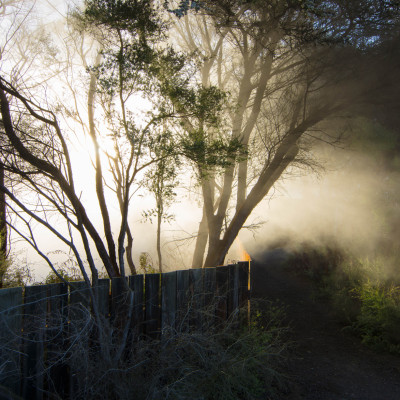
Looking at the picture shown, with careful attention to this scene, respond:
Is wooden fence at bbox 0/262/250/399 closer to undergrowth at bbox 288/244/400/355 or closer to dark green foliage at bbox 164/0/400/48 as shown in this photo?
undergrowth at bbox 288/244/400/355

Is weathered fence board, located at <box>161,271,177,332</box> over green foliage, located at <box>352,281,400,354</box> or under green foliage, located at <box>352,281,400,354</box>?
over

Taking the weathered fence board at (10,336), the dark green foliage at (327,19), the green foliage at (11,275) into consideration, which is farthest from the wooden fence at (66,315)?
the dark green foliage at (327,19)

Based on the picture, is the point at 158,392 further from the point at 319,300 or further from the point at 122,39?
the point at 319,300

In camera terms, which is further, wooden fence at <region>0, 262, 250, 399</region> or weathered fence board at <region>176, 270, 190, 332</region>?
weathered fence board at <region>176, 270, 190, 332</region>

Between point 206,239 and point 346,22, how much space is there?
6.29 meters

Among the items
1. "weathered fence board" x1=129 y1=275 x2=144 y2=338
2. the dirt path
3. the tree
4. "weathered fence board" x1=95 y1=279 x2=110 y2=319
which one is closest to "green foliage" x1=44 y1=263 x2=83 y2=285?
the tree

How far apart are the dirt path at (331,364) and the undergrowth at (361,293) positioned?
0.29m

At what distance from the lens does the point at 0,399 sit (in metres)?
3.26

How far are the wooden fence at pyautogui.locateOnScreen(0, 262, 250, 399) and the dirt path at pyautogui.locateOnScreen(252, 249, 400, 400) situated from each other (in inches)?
62.9

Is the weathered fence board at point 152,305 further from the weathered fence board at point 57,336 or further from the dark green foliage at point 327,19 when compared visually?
the dark green foliage at point 327,19

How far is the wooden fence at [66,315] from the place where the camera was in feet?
12.5

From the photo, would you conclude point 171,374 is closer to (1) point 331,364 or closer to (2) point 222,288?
(2) point 222,288

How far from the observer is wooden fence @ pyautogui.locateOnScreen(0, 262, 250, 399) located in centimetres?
380

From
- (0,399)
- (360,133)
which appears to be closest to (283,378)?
(0,399)
